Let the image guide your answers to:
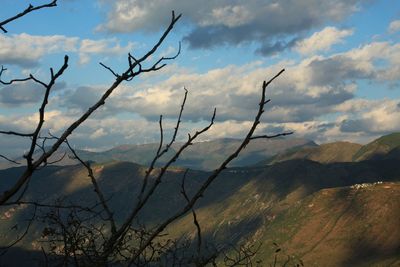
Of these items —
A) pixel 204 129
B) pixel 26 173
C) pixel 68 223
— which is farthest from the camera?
pixel 68 223

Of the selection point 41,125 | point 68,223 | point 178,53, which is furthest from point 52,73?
point 68,223

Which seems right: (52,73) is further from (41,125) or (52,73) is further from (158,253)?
(158,253)

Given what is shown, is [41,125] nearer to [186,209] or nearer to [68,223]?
[186,209]

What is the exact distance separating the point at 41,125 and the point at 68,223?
2746 mm

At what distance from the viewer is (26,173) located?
4.13m

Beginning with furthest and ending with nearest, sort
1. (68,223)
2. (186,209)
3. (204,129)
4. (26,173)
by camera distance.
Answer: (68,223), (204,129), (186,209), (26,173)

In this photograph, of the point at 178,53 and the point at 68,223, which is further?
the point at 68,223

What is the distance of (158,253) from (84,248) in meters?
1.03

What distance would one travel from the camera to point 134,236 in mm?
6949

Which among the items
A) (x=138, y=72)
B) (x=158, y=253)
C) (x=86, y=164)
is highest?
(x=138, y=72)

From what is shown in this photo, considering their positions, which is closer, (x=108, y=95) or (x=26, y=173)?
(x=26, y=173)

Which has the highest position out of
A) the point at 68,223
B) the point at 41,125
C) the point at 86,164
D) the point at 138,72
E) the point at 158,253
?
the point at 138,72

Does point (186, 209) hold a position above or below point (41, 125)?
below

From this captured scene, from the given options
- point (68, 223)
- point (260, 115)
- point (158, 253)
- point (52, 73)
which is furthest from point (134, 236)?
point (52, 73)
